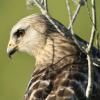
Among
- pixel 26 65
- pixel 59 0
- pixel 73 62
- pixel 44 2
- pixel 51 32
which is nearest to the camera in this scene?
pixel 44 2

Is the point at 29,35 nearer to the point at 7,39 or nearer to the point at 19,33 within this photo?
the point at 19,33

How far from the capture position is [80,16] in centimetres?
1475

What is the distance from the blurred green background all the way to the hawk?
2.78 meters

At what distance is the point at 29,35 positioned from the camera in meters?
10.9

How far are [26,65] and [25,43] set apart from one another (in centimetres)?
357

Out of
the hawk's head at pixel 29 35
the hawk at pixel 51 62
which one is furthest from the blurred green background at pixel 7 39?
the hawk at pixel 51 62

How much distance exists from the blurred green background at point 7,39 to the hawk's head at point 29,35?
2.68 metres

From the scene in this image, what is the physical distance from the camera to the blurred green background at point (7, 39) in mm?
Result: 14242

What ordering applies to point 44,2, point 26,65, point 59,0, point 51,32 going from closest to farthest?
1. point 44,2
2. point 51,32
3. point 26,65
4. point 59,0

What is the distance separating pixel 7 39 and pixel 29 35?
4173mm

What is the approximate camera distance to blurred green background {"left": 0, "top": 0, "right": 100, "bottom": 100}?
14242 mm

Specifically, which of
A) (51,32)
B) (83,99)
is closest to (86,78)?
(83,99)

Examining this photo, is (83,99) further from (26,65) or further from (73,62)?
(26,65)

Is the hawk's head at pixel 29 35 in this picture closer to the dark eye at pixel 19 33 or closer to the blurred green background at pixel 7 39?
the dark eye at pixel 19 33
